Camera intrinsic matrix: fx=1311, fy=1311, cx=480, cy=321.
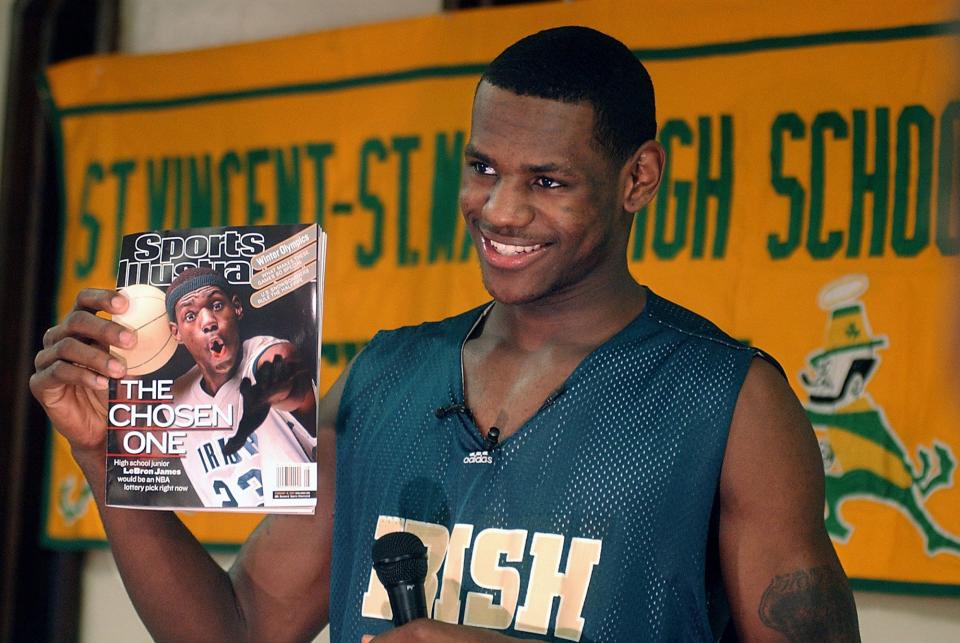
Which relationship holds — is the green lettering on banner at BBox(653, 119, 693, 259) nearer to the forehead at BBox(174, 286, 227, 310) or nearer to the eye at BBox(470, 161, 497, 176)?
the eye at BBox(470, 161, 497, 176)

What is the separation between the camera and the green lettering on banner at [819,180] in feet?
8.89

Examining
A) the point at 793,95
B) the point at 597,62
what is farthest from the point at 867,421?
the point at 597,62

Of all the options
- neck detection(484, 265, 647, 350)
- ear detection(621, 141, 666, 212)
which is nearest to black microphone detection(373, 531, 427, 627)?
neck detection(484, 265, 647, 350)

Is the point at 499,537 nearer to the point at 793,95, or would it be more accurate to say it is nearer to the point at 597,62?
the point at 597,62

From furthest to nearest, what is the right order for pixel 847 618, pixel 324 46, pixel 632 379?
pixel 324 46 < pixel 632 379 < pixel 847 618

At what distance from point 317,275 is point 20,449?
2.36m

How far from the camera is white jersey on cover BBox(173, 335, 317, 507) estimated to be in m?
1.51

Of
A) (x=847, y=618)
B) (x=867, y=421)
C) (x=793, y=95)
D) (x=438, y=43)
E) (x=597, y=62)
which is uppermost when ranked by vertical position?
(x=438, y=43)

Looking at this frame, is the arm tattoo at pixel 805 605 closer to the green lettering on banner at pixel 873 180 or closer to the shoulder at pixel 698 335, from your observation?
the shoulder at pixel 698 335

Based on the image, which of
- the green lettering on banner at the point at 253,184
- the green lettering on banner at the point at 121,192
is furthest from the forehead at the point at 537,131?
the green lettering on banner at the point at 121,192

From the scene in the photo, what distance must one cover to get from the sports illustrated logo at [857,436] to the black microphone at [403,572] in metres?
1.50

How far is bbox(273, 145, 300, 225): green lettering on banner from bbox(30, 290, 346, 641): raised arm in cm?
158

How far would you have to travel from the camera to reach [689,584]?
4.70ft

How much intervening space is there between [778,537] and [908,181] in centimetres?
147
